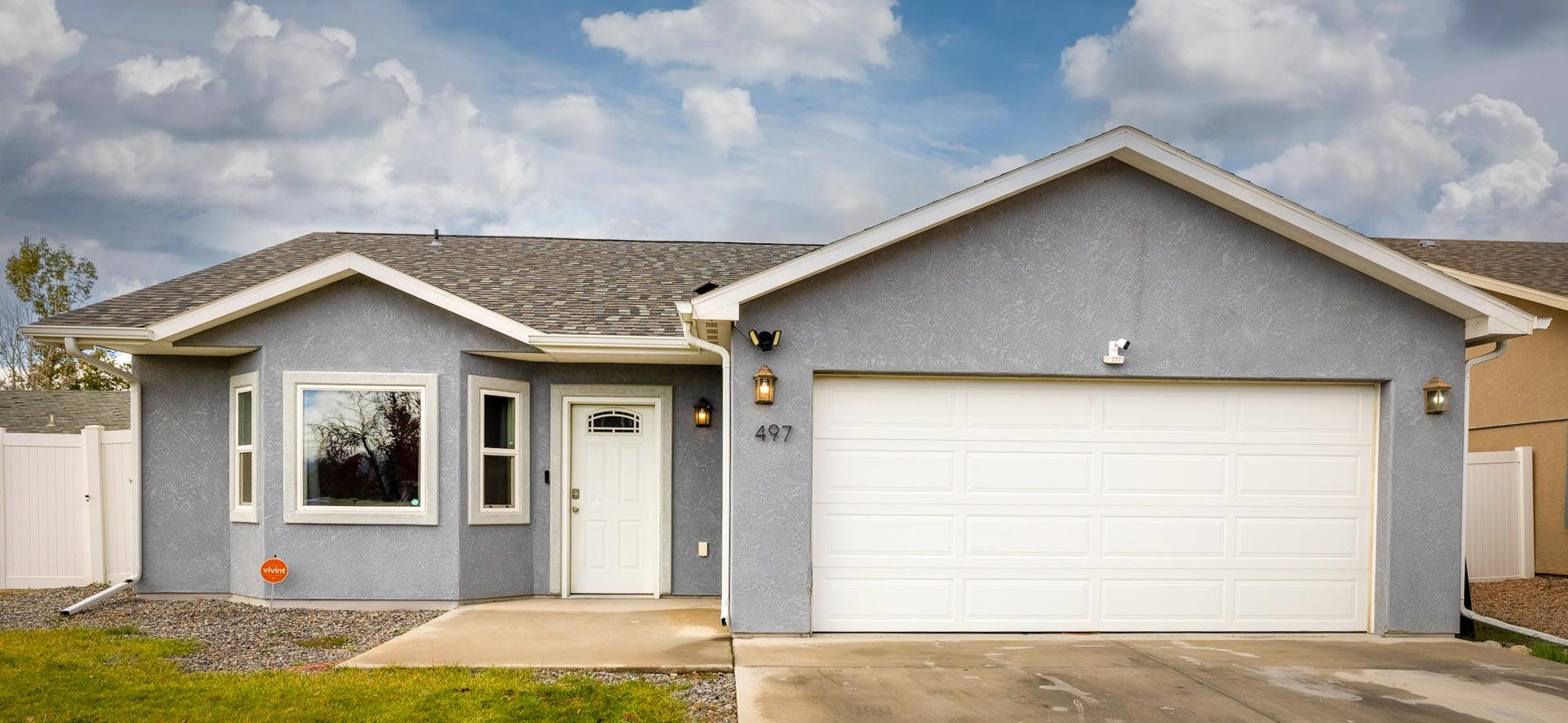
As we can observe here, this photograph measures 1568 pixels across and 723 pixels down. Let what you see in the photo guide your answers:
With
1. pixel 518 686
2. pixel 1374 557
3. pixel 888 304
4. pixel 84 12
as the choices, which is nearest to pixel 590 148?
pixel 84 12

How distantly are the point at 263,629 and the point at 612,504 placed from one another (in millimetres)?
3214

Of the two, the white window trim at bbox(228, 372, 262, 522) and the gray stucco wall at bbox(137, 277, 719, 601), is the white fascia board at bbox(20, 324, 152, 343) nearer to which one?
the gray stucco wall at bbox(137, 277, 719, 601)

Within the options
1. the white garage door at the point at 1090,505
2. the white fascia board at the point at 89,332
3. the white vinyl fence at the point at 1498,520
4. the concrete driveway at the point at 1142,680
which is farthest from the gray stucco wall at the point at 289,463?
the white vinyl fence at the point at 1498,520

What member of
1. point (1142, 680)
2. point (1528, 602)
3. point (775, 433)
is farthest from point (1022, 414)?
point (1528, 602)

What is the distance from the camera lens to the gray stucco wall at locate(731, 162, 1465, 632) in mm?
6945

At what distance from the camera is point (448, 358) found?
8445 millimetres

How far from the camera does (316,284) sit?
8.19m

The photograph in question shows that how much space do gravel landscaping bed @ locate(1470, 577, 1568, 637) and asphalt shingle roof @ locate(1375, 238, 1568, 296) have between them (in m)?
3.38

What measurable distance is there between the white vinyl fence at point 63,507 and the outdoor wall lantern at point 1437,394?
12.9 m

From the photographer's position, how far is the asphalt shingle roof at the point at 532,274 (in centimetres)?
859

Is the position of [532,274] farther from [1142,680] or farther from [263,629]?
[1142,680]

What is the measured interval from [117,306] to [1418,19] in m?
17.0

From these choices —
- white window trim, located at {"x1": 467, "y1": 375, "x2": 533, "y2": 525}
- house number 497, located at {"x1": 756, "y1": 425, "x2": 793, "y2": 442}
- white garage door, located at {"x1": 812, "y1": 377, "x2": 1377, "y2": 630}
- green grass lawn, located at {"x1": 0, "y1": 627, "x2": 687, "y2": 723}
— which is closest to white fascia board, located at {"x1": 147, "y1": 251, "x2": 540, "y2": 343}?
white window trim, located at {"x1": 467, "y1": 375, "x2": 533, "y2": 525}

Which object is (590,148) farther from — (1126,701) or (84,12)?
(1126,701)
